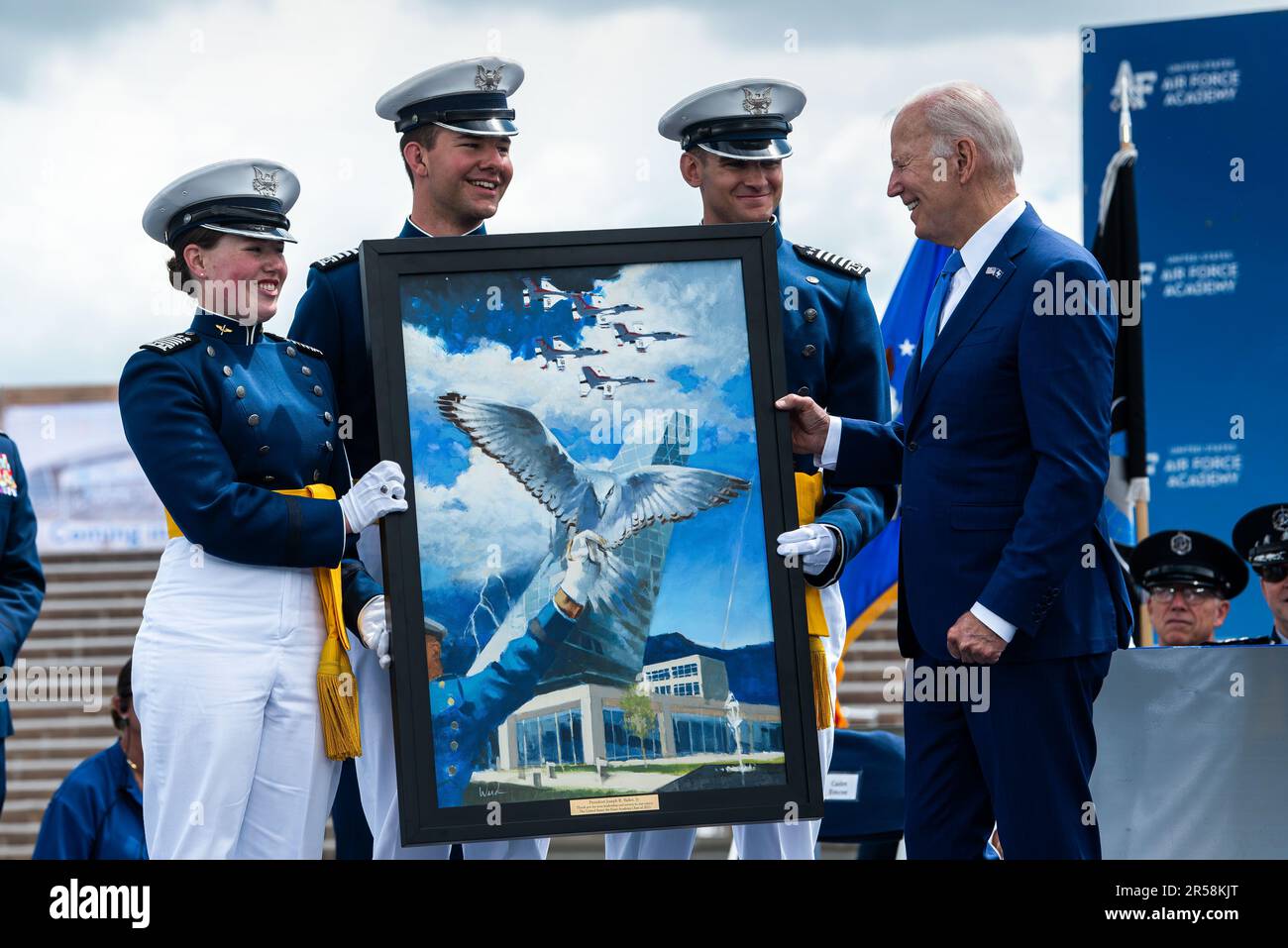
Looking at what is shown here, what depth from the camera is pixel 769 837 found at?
3.98 meters

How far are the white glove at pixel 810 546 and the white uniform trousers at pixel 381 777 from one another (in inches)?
36.0

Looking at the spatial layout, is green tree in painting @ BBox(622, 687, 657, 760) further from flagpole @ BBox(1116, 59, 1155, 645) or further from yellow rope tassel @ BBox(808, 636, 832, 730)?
flagpole @ BBox(1116, 59, 1155, 645)

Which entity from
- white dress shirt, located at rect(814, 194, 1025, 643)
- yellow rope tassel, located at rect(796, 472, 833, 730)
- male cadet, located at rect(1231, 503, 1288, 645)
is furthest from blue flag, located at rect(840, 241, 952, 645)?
white dress shirt, located at rect(814, 194, 1025, 643)

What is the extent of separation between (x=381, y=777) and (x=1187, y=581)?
3.63 meters

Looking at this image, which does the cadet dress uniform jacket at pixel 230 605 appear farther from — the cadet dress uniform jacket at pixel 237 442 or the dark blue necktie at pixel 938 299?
the dark blue necktie at pixel 938 299

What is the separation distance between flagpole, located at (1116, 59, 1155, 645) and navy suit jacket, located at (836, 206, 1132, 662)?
3.37 meters

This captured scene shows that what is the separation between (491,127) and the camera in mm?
4070

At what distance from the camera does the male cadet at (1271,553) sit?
546cm

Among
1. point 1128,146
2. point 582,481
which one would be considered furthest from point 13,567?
point 1128,146

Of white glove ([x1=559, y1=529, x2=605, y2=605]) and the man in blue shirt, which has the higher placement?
white glove ([x1=559, y1=529, x2=605, y2=605])

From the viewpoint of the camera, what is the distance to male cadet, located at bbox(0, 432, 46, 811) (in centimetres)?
464

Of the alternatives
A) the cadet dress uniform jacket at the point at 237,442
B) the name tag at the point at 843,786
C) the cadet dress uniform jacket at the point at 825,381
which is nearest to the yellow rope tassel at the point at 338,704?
the cadet dress uniform jacket at the point at 237,442

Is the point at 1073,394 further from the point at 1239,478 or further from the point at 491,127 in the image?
the point at 1239,478

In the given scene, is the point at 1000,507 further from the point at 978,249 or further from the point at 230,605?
the point at 230,605
